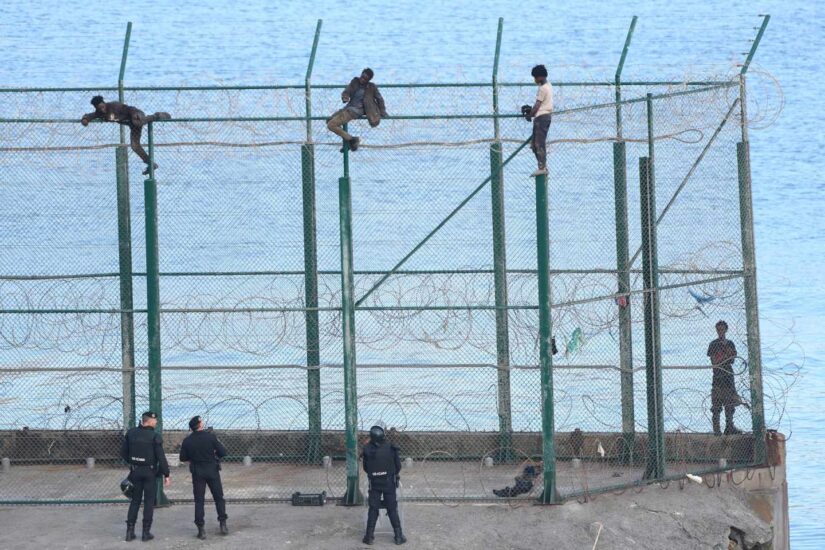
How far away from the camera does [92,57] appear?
237 ft

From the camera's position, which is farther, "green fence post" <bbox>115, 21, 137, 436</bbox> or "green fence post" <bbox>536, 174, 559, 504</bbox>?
"green fence post" <bbox>115, 21, 137, 436</bbox>

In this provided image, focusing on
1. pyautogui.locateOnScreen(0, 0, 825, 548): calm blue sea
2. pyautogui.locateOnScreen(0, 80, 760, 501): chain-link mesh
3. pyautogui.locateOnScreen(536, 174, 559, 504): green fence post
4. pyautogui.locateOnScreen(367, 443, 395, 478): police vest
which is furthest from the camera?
pyautogui.locateOnScreen(0, 0, 825, 548): calm blue sea

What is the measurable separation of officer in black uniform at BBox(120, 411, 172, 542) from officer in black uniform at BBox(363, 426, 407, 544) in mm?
2102

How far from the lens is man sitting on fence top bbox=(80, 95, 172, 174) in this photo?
18.2m

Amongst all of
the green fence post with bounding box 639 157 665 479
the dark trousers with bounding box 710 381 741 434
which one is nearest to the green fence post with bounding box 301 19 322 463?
the green fence post with bounding box 639 157 665 479

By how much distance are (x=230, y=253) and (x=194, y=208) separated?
3.36 metres

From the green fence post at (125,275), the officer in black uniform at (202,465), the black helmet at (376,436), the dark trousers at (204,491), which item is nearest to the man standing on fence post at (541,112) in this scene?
the black helmet at (376,436)

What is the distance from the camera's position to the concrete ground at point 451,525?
16703mm

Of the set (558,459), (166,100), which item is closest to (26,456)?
(558,459)

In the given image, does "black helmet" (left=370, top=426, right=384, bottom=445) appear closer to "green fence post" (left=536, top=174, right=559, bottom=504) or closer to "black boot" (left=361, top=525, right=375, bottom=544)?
"black boot" (left=361, top=525, right=375, bottom=544)

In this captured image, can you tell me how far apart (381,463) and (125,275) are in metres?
4.80

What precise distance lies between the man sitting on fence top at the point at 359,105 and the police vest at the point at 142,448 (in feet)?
12.5

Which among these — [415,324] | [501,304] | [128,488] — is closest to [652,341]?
[501,304]

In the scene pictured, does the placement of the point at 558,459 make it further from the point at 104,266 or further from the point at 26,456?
the point at 104,266
